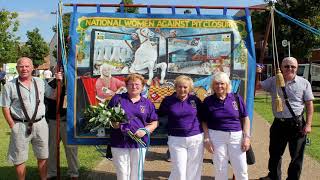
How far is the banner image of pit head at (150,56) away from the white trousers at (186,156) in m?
0.82

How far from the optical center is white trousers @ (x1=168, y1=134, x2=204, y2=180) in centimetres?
530

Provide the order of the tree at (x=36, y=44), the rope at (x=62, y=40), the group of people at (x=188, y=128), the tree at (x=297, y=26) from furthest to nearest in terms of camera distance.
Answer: the tree at (x=36, y=44) < the tree at (x=297, y=26) < the rope at (x=62, y=40) < the group of people at (x=188, y=128)

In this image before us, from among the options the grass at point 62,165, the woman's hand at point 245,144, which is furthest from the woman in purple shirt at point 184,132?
the grass at point 62,165

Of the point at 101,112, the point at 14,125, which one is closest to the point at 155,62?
the point at 101,112

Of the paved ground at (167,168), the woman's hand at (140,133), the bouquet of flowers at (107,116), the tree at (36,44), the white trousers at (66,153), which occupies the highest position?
the tree at (36,44)

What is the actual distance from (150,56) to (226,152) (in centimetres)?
178

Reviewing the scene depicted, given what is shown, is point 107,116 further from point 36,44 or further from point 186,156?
point 36,44

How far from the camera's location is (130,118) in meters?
5.20

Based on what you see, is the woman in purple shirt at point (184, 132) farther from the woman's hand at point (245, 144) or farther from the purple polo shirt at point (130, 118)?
the woman's hand at point (245, 144)

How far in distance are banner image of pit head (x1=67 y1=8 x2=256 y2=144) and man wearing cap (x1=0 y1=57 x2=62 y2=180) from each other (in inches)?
19.4

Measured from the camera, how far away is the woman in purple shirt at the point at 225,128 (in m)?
5.31

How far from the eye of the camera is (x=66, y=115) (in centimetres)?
625

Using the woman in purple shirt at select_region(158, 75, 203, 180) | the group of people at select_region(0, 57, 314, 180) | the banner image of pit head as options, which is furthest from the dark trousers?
the woman in purple shirt at select_region(158, 75, 203, 180)

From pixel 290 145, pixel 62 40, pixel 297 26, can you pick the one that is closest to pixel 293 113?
pixel 290 145
